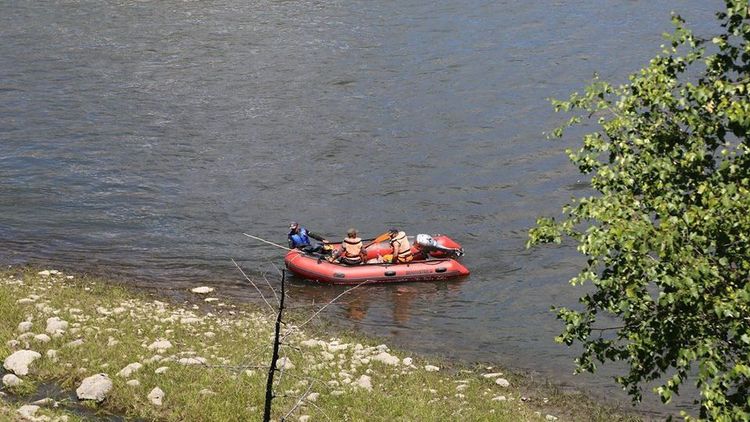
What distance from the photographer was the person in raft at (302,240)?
28.1m

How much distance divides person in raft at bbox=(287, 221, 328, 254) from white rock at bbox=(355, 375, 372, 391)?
9.85 meters

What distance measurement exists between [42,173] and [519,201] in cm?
1706

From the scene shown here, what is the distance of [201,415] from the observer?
1636cm

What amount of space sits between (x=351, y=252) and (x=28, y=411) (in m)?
13.3

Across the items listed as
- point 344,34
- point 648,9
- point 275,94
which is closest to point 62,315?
point 275,94


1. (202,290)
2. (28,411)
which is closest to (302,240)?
(202,290)

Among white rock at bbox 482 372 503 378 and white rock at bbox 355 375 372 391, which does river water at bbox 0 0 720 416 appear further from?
white rock at bbox 355 375 372 391

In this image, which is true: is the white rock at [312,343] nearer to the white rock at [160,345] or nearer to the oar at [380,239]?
the white rock at [160,345]

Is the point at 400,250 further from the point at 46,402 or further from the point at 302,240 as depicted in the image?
the point at 46,402

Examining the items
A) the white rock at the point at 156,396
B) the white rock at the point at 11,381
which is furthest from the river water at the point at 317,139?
the white rock at the point at 11,381

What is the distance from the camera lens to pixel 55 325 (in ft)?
63.5

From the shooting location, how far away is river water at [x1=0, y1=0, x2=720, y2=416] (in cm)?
2708

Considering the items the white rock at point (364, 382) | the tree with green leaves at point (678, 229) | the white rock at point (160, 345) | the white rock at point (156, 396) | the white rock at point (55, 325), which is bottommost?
the white rock at point (364, 382)

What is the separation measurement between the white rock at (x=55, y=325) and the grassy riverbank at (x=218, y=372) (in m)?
0.02
